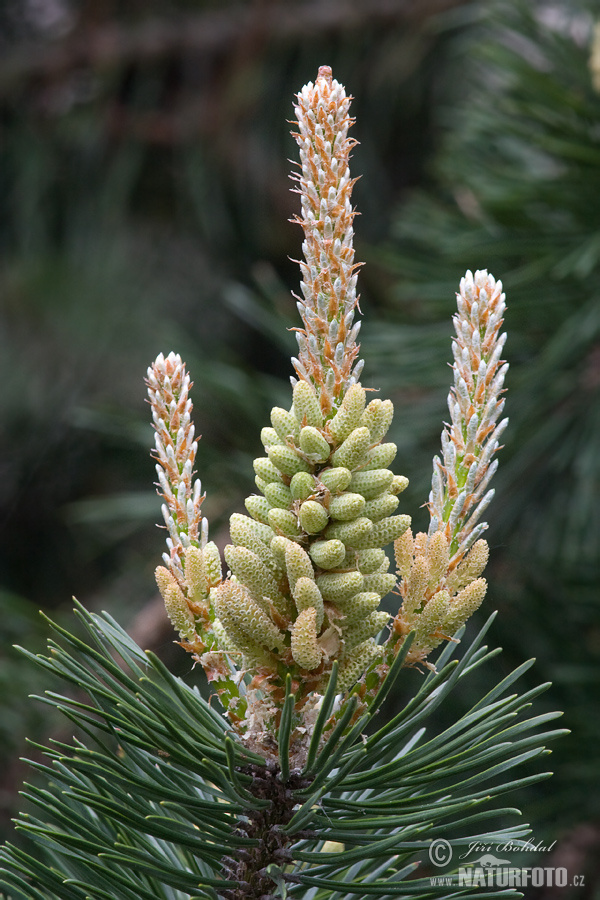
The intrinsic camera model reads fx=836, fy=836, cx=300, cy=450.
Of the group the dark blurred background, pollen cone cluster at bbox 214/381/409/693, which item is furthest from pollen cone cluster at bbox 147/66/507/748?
the dark blurred background

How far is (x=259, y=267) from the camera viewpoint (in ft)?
5.35

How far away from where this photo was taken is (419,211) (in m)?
1.10

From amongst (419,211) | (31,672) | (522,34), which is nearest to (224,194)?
(419,211)

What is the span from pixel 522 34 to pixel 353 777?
907 mm

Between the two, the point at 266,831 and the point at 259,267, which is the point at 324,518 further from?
the point at 259,267

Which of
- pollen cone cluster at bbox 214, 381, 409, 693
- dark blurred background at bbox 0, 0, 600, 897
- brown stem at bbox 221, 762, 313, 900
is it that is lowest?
brown stem at bbox 221, 762, 313, 900

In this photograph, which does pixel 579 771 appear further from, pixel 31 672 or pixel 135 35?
pixel 135 35

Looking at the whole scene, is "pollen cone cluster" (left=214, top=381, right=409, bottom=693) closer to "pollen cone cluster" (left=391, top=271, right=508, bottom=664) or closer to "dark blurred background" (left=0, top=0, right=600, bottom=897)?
"pollen cone cluster" (left=391, top=271, right=508, bottom=664)

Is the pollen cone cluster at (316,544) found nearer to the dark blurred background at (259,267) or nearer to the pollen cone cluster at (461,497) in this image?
the pollen cone cluster at (461,497)

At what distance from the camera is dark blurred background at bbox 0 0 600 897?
2.89 feet

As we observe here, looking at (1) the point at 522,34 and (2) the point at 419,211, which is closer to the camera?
(1) the point at 522,34

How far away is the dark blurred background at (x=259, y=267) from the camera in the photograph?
2.89 feet

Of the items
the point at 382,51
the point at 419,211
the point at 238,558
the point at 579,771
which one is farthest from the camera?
the point at 382,51

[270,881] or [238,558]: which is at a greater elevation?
[238,558]
